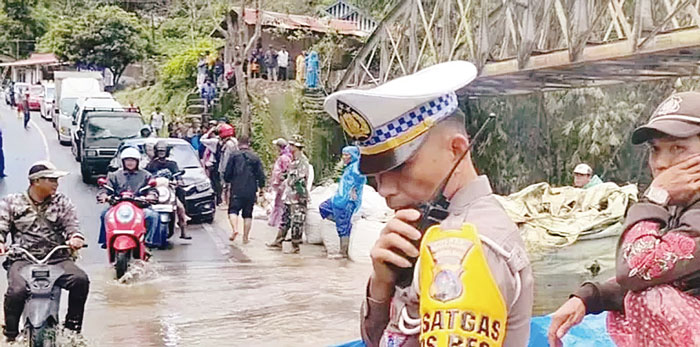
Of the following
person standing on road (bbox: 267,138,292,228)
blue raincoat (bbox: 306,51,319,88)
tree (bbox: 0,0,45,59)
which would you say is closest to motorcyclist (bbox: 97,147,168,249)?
person standing on road (bbox: 267,138,292,228)

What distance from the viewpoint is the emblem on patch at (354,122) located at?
196 centimetres

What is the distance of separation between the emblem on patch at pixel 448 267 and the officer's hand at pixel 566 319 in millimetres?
844

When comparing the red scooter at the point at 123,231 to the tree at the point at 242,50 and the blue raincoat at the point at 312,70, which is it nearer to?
the tree at the point at 242,50

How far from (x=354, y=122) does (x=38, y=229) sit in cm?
492

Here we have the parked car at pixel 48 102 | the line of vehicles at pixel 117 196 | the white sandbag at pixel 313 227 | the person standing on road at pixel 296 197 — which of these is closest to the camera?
the line of vehicles at pixel 117 196

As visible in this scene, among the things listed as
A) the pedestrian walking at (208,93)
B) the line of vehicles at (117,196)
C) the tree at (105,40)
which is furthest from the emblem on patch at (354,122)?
the tree at (105,40)

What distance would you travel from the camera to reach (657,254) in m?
2.20

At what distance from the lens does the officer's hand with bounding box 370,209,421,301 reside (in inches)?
76.7

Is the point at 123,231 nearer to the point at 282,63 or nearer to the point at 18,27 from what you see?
the point at 282,63

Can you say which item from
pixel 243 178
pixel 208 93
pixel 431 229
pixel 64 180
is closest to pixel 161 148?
pixel 243 178

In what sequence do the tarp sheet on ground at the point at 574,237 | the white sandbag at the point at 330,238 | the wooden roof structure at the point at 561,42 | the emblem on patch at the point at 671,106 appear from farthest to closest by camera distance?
the white sandbag at the point at 330,238, the wooden roof structure at the point at 561,42, the tarp sheet on ground at the point at 574,237, the emblem on patch at the point at 671,106

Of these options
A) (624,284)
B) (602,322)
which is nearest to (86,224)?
(602,322)

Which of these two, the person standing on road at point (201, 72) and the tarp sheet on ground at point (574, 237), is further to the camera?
the person standing on road at point (201, 72)

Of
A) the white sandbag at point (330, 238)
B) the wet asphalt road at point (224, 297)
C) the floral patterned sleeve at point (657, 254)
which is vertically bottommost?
the wet asphalt road at point (224, 297)
